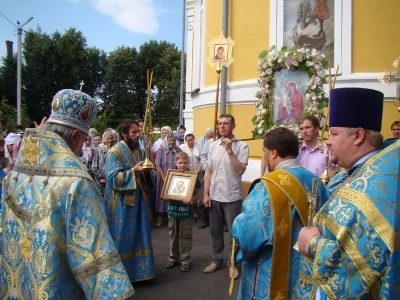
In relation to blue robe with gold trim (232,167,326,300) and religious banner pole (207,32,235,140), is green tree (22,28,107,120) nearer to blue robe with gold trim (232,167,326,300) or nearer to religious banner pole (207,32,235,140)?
religious banner pole (207,32,235,140)

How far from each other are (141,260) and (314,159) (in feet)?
7.93

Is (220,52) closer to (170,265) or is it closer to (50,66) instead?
(170,265)

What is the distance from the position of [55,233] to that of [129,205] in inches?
114

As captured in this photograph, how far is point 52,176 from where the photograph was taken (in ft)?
6.83

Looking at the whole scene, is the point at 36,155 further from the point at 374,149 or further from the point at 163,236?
the point at 163,236

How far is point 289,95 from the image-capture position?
5.70 metres

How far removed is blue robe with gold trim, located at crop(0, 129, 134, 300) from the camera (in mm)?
1903

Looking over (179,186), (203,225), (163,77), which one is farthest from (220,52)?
(163,77)

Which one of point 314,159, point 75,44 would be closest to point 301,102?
point 314,159

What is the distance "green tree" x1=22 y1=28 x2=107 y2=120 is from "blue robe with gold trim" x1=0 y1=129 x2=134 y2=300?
111ft

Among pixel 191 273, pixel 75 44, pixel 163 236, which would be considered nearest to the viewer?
pixel 191 273

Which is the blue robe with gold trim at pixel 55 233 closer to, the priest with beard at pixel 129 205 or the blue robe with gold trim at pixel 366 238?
the blue robe with gold trim at pixel 366 238

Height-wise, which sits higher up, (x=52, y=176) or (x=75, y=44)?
(x=75, y=44)

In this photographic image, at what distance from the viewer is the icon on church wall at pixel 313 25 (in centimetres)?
845
